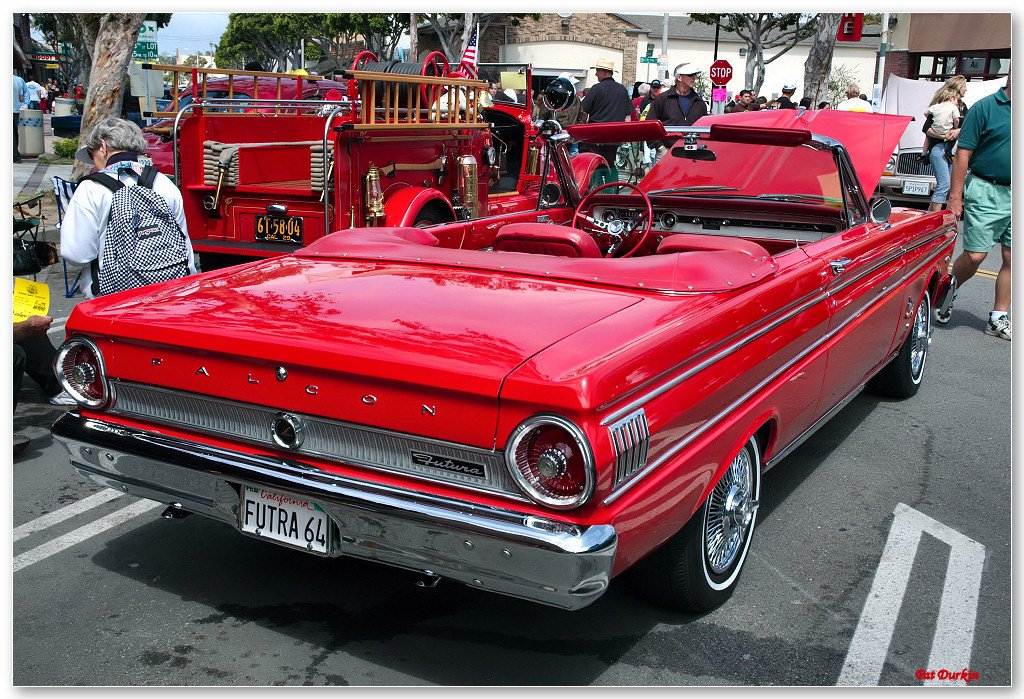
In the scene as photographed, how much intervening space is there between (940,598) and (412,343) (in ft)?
7.08

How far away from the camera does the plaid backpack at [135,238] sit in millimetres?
4496

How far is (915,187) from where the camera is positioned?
1258 centimetres

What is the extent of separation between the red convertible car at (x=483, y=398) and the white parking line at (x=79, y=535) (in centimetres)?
74

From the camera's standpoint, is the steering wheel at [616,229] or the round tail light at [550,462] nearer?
the round tail light at [550,462]

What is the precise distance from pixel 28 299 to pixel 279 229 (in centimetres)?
321

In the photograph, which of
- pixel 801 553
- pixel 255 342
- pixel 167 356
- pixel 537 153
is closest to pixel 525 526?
pixel 255 342

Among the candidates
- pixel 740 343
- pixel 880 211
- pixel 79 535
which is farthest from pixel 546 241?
pixel 79 535

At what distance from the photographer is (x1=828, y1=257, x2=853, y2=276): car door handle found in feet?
12.4

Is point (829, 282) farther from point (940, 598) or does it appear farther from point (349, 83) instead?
point (349, 83)

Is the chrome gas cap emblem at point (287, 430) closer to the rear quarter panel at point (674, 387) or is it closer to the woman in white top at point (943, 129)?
the rear quarter panel at point (674, 387)

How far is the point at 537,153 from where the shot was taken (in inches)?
409

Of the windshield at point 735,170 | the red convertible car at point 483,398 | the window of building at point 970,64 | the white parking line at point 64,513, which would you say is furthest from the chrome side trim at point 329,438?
the window of building at point 970,64

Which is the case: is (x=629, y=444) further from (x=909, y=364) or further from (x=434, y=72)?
(x=434, y=72)
